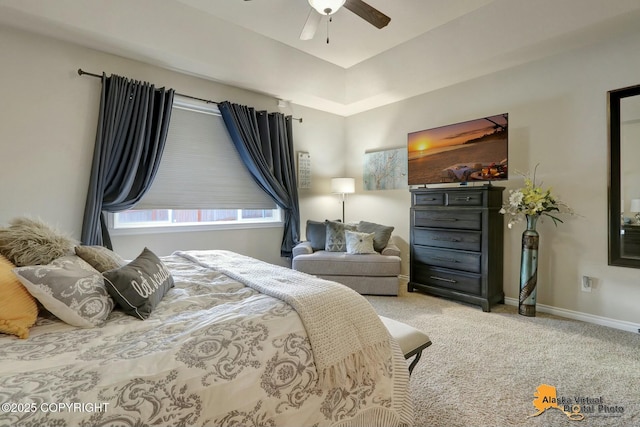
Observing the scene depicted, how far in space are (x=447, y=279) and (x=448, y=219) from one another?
0.70 meters

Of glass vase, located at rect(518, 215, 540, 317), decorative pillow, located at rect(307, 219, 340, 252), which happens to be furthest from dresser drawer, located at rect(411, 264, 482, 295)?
decorative pillow, located at rect(307, 219, 340, 252)

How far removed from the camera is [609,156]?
107 inches

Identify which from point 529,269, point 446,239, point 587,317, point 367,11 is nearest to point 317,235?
point 446,239

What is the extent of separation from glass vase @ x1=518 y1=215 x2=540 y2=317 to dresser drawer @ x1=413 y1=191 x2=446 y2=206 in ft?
2.83

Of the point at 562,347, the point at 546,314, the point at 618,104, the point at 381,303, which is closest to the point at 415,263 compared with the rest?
the point at 381,303

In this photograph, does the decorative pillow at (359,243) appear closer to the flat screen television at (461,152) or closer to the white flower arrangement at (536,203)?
→ the flat screen television at (461,152)

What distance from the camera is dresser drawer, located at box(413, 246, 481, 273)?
10.6 ft

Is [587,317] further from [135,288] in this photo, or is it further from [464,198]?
[135,288]

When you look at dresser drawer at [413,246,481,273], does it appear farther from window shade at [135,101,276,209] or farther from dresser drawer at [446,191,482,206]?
window shade at [135,101,276,209]

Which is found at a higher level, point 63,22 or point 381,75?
point 381,75

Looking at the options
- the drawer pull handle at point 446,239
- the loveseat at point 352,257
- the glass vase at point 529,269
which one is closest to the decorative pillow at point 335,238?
the loveseat at point 352,257

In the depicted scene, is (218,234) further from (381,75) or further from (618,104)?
(618,104)

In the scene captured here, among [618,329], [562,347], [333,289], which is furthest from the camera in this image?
[618,329]

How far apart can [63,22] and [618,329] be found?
550 centimetres
